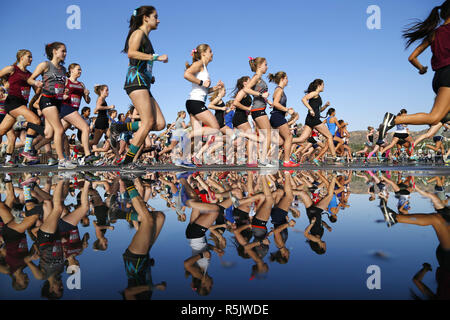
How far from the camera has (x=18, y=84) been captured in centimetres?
712

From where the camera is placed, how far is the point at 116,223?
5.65 ft

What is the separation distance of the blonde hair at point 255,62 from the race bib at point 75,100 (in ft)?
12.7

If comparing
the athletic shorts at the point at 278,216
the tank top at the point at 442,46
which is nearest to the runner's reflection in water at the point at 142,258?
the athletic shorts at the point at 278,216

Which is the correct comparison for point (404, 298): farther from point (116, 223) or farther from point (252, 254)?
point (116, 223)

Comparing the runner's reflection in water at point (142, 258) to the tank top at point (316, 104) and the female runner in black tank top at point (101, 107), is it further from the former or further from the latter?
the female runner in black tank top at point (101, 107)

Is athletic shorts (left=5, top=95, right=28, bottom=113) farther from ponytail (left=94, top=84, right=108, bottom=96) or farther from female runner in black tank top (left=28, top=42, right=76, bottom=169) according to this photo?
ponytail (left=94, top=84, right=108, bottom=96)

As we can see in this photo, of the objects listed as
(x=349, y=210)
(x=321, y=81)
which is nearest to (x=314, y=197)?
(x=349, y=210)

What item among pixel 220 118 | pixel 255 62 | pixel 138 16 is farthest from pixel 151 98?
pixel 220 118

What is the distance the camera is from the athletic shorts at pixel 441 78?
385 cm

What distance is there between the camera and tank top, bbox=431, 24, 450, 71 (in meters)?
3.88

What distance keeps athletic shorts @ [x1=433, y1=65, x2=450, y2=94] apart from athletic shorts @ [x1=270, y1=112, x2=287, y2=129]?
3948 millimetres

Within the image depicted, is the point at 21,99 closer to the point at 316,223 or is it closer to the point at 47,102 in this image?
the point at 47,102
